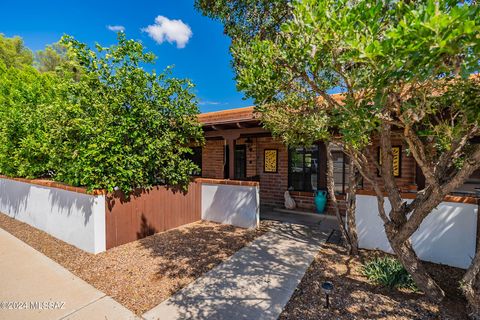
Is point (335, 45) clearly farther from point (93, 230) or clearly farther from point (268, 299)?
point (93, 230)

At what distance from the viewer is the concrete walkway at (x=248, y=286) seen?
2.76 meters

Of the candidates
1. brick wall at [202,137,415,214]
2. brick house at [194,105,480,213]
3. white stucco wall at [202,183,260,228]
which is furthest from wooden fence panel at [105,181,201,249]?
brick wall at [202,137,415,214]

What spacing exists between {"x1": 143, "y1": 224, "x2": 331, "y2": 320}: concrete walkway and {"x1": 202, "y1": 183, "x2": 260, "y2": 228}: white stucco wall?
1.10 m

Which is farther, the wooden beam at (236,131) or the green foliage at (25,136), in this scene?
the wooden beam at (236,131)

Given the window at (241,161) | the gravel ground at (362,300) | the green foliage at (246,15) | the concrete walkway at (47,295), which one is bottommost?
the concrete walkway at (47,295)

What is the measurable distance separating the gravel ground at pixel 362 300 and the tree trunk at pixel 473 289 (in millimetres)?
133

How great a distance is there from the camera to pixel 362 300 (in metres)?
2.92

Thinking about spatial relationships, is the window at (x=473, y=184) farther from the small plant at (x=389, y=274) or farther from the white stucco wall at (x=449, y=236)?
the small plant at (x=389, y=274)

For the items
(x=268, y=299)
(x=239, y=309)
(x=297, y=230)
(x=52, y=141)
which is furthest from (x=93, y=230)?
(x=297, y=230)

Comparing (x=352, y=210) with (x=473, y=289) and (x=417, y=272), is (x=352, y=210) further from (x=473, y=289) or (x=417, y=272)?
(x=473, y=289)

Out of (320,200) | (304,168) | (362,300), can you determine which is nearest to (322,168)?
(304,168)

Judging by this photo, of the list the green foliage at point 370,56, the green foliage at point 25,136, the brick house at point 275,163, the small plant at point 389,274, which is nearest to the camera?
the green foliage at point 370,56

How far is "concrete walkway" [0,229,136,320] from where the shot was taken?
2.76 meters

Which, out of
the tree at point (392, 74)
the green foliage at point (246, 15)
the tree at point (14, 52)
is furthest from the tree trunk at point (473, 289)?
the tree at point (14, 52)
